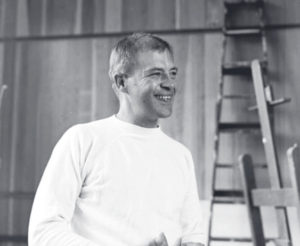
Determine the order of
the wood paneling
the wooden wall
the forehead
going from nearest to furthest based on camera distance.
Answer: the forehead
the wooden wall
the wood paneling

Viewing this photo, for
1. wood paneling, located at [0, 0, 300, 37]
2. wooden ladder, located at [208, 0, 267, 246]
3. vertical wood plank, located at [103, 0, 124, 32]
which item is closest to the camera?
wooden ladder, located at [208, 0, 267, 246]

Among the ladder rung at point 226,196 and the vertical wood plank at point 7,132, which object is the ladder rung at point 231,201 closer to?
the ladder rung at point 226,196

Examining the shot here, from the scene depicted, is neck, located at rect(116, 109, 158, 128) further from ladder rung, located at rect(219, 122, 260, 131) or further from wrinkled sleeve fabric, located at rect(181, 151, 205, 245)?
ladder rung, located at rect(219, 122, 260, 131)

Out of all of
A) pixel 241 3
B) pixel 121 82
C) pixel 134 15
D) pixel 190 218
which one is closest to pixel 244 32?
pixel 241 3

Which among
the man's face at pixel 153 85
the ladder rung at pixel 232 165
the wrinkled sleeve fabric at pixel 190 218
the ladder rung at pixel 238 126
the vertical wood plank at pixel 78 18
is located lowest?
the ladder rung at pixel 232 165

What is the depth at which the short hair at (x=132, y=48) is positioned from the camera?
1702mm

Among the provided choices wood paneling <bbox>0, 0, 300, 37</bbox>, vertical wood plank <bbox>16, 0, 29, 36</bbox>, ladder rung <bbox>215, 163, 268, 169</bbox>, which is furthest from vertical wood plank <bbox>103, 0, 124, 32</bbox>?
ladder rung <bbox>215, 163, 268, 169</bbox>

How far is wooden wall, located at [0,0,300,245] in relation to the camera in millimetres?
4754

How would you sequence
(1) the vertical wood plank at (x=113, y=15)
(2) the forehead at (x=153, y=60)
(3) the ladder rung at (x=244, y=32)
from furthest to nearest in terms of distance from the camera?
(1) the vertical wood plank at (x=113, y=15) < (3) the ladder rung at (x=244, y=32) < (2) the forehead at (x=153, y=60)

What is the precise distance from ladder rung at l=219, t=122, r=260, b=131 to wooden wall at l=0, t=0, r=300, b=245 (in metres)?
0.24

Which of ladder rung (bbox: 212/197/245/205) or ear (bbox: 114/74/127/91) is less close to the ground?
ear (bbox: 114/74/127/91)

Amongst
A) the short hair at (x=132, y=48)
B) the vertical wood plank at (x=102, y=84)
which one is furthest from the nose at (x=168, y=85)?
the vertical wood plank at (x=102, y=84)

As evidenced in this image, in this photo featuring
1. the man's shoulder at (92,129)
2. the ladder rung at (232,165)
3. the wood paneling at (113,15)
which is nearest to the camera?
the man's shoulder at (92,129)

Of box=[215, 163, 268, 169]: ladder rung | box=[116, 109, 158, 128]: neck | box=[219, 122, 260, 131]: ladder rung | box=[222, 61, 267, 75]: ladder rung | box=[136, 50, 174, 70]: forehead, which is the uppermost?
box=[222, 61, 267, 75]: ladder rung
